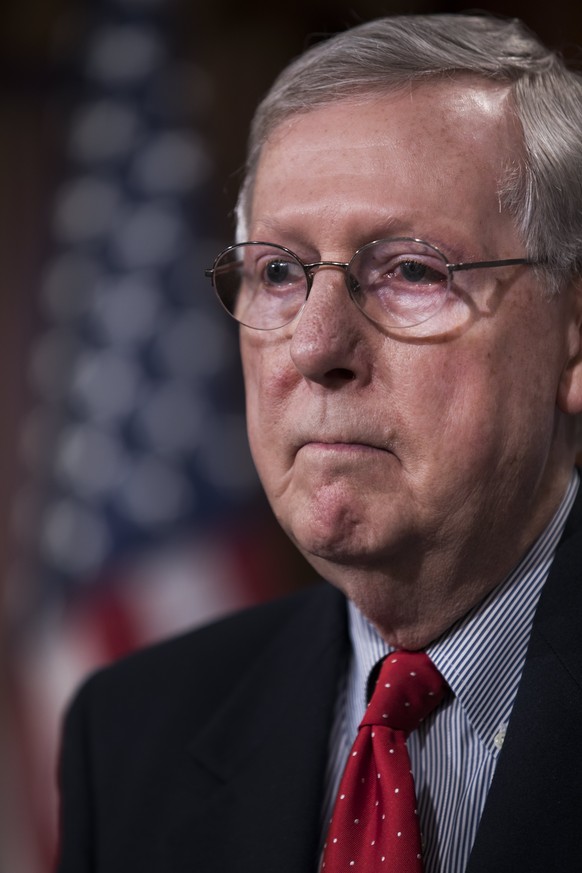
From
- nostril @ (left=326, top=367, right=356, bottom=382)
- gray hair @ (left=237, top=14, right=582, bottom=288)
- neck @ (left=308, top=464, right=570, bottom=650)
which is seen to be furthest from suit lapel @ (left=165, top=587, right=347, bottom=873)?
gray hair @ (left=237, top=14, right=582, bottom=288)

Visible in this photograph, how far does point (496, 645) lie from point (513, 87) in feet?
2.82

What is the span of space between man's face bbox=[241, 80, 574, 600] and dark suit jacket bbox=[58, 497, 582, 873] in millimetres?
204

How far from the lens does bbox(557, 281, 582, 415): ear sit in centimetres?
152

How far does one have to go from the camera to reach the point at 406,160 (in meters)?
1.43

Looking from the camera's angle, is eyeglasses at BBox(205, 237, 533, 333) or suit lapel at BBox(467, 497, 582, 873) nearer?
suit lapel at BBox(467, 497, 582, 873)

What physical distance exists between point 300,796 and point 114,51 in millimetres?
2792

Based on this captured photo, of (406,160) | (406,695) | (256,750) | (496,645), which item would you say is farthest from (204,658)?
(406,160)

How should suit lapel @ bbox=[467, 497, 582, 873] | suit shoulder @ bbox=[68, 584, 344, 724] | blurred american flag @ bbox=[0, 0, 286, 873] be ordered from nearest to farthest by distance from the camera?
suit lapel @ bbox=[467, 497, 582, 873], suit shoulder @ bbox=[68, 584, 344, 724], blurred american flag @ bbox=[0, 0, 286, 873]

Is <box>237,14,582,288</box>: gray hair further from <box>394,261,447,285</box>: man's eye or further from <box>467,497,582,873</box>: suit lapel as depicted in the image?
<box>467,497,582,873</box>: suit lapel

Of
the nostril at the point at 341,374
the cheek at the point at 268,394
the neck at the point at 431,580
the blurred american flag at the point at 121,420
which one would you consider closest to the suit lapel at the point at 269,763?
the neck at the point at 431,580

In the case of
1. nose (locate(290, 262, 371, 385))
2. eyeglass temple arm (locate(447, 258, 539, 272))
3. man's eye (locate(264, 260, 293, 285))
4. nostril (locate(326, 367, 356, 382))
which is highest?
eyeglass temple arm (locate(447, 258, 539, 272))

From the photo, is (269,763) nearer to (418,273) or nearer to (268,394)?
(268,394)

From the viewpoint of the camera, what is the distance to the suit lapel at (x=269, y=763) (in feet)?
5.01

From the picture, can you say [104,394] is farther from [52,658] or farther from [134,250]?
→ [52,658]
